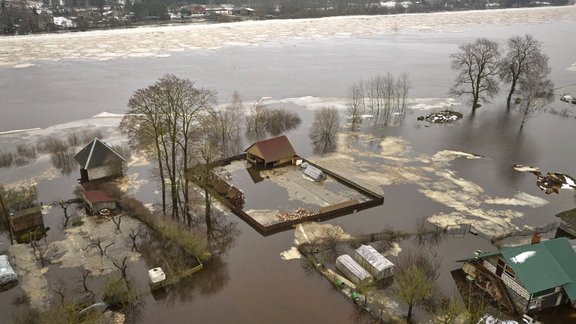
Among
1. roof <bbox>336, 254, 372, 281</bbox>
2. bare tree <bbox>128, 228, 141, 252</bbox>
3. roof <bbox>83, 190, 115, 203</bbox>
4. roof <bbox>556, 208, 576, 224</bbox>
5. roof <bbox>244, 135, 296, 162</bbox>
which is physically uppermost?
roof <bbox>244, 135, 296, 162</bbox>

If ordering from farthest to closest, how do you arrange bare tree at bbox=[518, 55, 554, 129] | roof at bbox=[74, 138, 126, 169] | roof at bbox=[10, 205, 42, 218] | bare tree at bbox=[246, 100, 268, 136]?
1. bare tree at bbox=[518, 55, 554, 129]
2. bare tree at bbox=[246, 100, 268, 136]
3. roof at bbox=[74, 138, 126, 169]
4. roof at bbox=[10, 205, 42, 218]

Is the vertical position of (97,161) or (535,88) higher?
(535,88)

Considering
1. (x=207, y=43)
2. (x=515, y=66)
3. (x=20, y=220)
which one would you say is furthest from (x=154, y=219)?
(x=207, y=43)

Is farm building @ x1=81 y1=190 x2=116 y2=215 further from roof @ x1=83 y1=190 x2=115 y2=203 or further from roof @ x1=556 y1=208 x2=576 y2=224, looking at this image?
roof @ x1=556 y1=208 x2=576 y2=224

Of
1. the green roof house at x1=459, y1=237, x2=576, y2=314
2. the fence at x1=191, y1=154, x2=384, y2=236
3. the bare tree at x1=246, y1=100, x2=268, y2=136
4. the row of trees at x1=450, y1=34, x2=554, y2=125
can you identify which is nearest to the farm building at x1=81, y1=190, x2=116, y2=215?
the fence at x1=191, y1=154, x2=384, y2=236

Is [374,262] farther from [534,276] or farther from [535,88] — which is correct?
[535,88]

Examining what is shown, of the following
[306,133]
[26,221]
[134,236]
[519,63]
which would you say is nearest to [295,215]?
[134,236]
